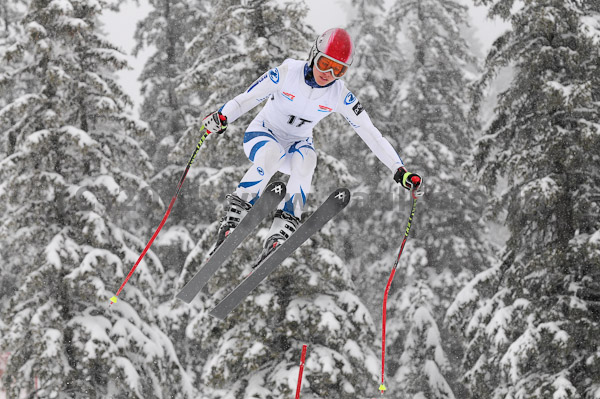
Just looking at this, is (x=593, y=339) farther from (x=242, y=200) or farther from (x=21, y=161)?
(x=21, y=161)

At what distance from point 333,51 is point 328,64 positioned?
0.39 feet

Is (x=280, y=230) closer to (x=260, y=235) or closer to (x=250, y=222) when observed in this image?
(x=250, y=222)

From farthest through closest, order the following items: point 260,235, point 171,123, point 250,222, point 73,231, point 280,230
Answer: point 171,123
point 73,231
point 260,235
point 280,230
point 250,222

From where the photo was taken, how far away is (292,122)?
21.3 feet

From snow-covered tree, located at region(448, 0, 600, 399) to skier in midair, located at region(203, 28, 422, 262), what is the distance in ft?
16.7

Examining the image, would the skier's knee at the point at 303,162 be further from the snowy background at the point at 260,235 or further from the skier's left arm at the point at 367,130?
the snowy background at the point at 260,235

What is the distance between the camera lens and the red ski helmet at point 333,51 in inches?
233

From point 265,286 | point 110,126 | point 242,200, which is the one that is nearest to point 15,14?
point 110,126

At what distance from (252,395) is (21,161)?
18.7ft

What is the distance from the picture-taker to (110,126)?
52.4 feet

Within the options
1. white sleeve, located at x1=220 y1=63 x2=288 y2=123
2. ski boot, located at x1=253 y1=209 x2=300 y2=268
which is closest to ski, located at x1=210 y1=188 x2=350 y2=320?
ski boot, located at x1=253 y1=209 x2=300 y2=268

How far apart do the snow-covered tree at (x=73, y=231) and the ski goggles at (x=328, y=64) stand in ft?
25.3

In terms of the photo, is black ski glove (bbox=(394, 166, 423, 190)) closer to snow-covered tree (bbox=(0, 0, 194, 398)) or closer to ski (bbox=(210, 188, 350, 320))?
ski (bbox=(210, 188, 350, 320))

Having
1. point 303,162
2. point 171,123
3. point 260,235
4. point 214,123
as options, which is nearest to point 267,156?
point 303,162
